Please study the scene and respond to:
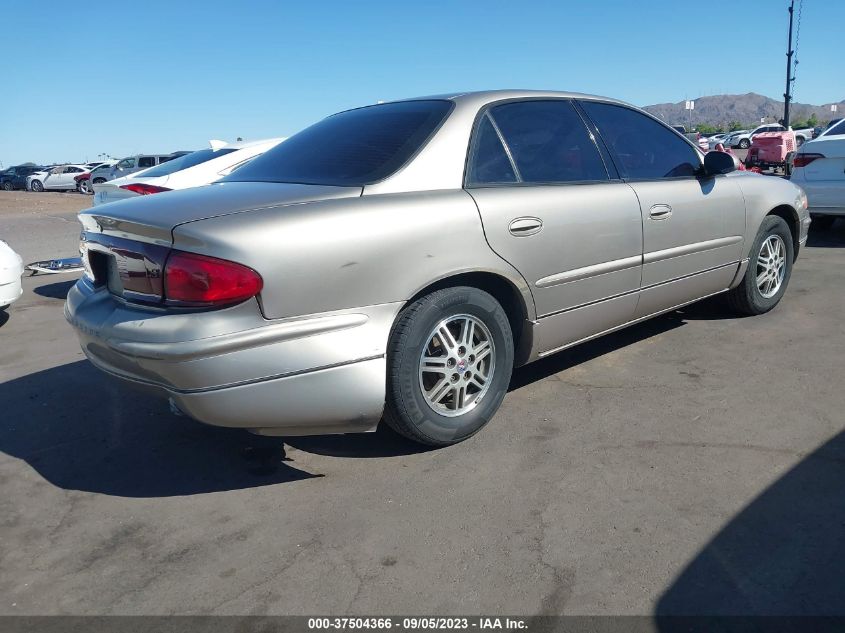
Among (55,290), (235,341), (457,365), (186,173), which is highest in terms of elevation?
(186,173)

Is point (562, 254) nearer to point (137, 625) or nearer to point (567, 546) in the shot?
point (567, 546)

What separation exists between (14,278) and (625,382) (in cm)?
497

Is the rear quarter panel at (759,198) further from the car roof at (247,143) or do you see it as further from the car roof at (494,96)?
the car roof at (247,143)

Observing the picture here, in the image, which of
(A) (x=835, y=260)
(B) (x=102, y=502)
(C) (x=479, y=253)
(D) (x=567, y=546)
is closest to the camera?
(D) (x=567, y=546)

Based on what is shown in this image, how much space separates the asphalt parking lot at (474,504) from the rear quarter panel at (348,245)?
2.81 feet

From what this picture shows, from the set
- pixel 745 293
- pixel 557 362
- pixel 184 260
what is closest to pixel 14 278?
pixel 184 260

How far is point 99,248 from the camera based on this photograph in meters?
3.21

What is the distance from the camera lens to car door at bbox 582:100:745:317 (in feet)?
13.7

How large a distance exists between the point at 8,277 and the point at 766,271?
19.6ft

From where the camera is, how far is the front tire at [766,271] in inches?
202

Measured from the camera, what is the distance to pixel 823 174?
816 cm

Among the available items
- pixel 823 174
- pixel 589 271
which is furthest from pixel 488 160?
pixel 823 174

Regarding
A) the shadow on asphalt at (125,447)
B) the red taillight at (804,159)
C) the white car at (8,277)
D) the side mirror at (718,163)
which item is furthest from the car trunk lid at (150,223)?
the red taillight at (804,159)

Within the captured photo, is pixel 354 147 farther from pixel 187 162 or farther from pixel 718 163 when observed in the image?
pixel 187 162
